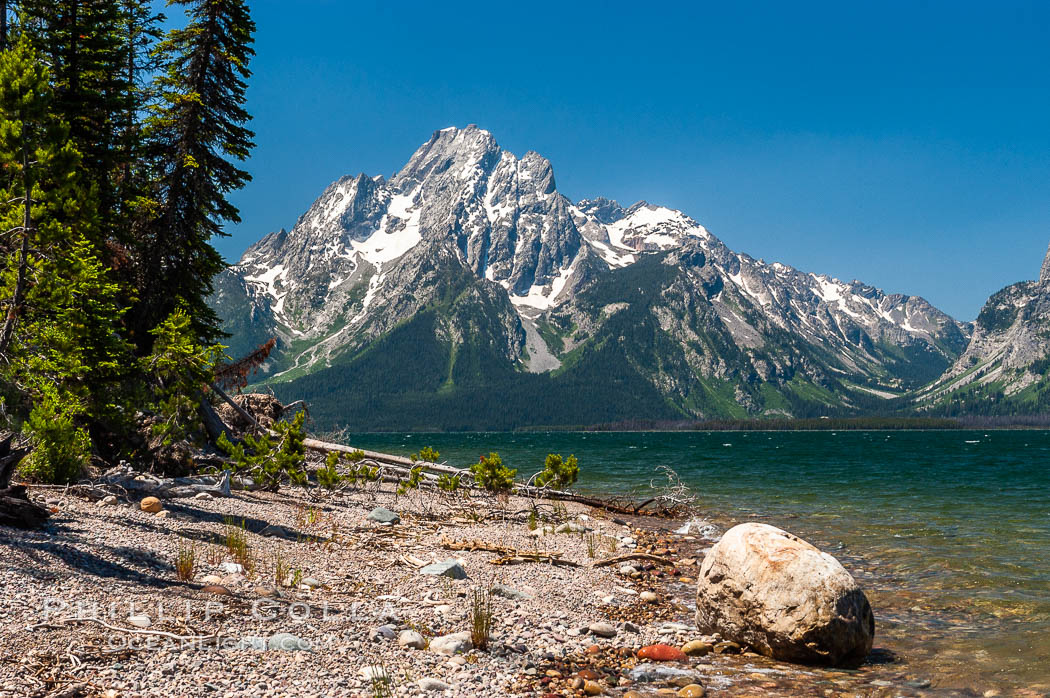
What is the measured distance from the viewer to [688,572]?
1770 cm

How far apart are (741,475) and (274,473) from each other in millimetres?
51677

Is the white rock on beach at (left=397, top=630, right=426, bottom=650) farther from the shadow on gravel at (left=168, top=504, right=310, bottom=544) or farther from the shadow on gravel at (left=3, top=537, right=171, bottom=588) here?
the shadow on gravel at (left=168, top=504, right=310, bottom=544)

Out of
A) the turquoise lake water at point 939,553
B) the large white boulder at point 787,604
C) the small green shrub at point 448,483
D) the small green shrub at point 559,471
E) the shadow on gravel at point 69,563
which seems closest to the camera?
the shadow on gravel at point 69,563

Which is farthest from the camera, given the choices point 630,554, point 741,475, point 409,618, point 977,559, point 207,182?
point 741,475

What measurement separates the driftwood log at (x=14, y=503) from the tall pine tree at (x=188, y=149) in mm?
11899

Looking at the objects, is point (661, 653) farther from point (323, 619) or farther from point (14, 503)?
point (14, 503)

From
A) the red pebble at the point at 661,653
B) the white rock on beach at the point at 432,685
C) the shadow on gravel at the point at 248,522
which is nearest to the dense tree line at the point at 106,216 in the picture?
the shadow on gravel at the point at 248,522

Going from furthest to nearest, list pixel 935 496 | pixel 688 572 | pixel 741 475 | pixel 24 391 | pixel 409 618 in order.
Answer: pixel 741 475 → pixel 935 496 → pixel 688 572 → pixel 24 391 → pixel 409 618

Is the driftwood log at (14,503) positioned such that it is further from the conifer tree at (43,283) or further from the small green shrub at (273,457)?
the small green shrub at (273,457)

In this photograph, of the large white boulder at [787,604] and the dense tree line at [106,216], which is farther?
the dense tree line at [106,216]

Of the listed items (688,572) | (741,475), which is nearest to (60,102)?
(688,572)

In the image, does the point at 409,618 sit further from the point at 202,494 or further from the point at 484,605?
the point at 202,494

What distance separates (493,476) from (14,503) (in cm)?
1995

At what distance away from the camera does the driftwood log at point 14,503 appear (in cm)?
993
